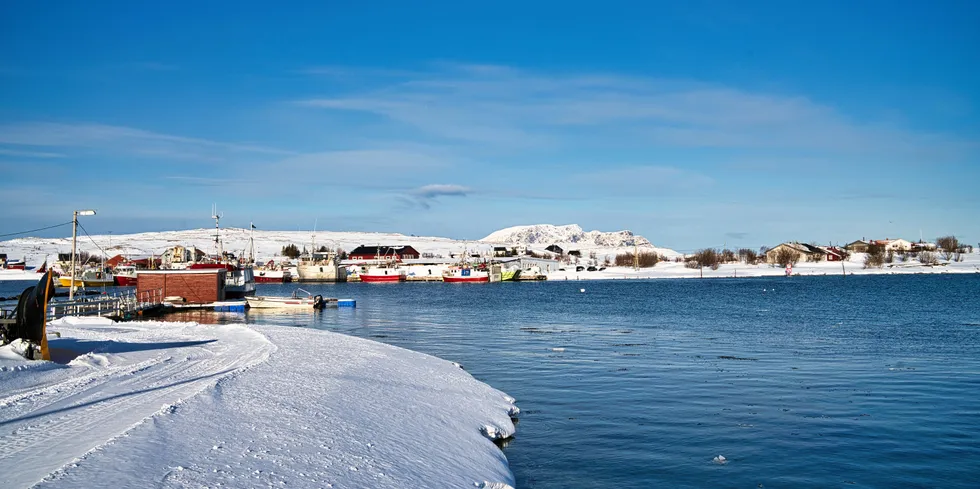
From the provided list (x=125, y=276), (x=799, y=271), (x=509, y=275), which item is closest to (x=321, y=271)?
(x=125, y=276)

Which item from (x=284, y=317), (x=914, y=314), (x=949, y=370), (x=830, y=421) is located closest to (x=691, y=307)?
(x=914, y=314)

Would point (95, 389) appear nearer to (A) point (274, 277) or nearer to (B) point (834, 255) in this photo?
(A) point (274, 277)

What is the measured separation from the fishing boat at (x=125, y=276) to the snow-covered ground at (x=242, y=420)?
372 ft

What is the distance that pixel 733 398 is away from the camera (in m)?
19.8

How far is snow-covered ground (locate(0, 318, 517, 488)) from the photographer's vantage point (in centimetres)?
943

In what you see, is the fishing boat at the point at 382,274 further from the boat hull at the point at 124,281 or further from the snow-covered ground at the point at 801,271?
the boat hull at the point at 124,281

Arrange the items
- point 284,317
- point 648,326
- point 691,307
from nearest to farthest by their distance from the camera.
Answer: point 648,326 < point 284,317 < point 691,307

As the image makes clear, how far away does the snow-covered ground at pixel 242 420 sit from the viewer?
30.9 ft

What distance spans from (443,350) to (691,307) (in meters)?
33.8

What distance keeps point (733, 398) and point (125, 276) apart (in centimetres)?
12844

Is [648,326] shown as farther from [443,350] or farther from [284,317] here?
[284,317]

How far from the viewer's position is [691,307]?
60875 millimetres

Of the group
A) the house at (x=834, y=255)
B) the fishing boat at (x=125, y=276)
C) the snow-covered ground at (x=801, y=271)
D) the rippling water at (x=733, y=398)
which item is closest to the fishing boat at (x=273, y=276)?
the fishing boat at (x=125, y=276)

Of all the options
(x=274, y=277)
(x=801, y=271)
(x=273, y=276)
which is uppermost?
(x=801, y=271)
